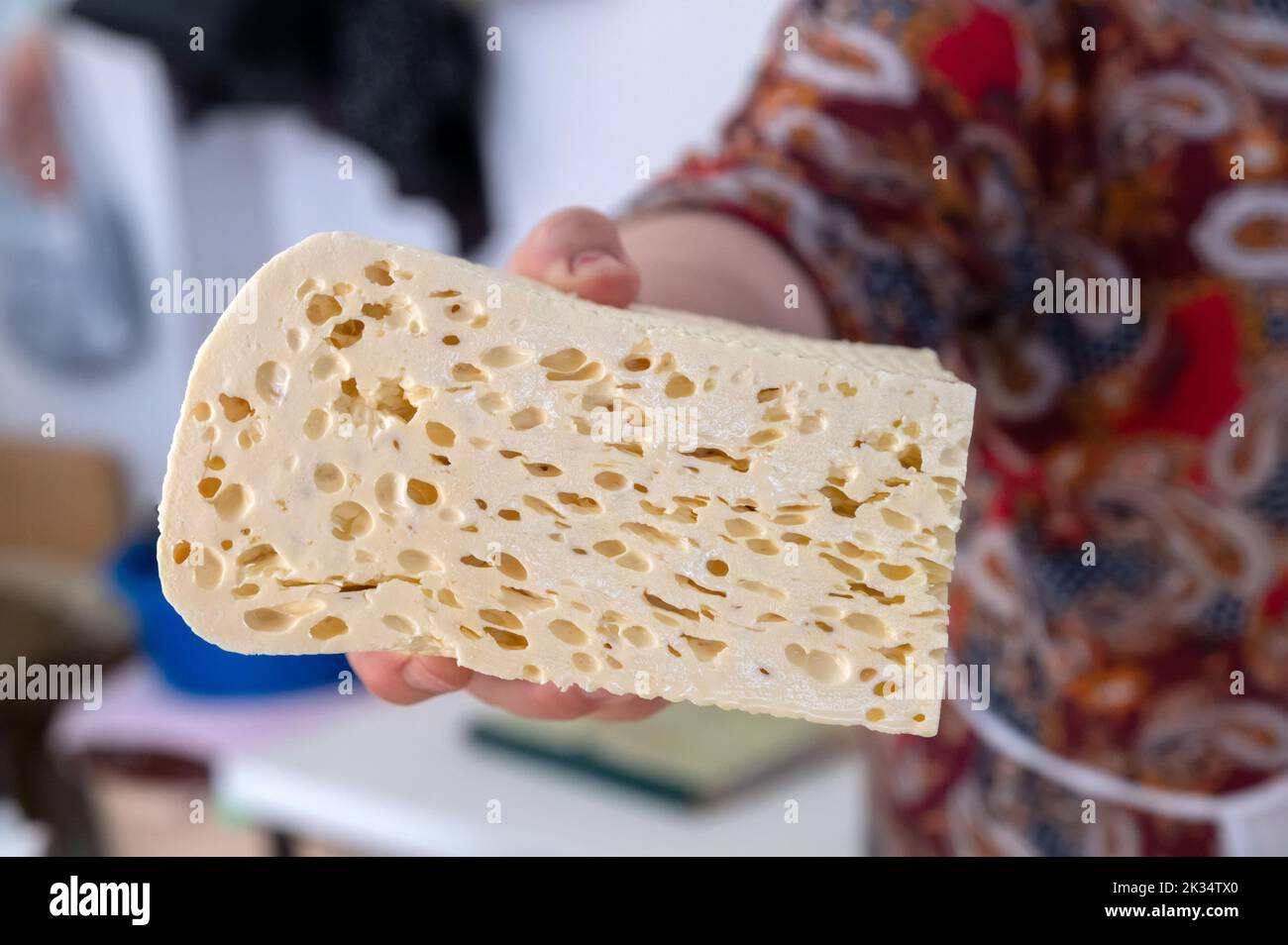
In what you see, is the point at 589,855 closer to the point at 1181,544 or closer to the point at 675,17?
the point at 1181,544

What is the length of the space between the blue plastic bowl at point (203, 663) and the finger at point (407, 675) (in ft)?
3.61

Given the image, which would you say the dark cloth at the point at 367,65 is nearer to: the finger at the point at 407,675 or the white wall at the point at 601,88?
the white wall at the point at 601,88

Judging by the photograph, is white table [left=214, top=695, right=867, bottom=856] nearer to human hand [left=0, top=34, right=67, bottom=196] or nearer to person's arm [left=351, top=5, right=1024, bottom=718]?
person's arm [left=351, top=5, right=1024, bottom=718]

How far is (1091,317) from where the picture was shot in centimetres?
91

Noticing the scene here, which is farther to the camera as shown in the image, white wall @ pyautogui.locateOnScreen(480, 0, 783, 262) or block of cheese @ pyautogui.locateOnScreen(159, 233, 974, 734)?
white wall @ pyautogui.locateOnScreen(480, 0, 783, 262)

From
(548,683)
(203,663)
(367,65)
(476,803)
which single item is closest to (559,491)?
(548,683)

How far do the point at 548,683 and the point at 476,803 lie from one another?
0.77m

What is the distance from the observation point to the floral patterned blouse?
33.4 inches

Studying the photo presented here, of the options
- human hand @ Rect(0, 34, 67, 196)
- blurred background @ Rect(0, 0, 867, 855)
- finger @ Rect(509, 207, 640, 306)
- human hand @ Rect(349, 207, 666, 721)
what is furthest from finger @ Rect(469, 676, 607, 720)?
human hand @ Rect(0, 34, 67, 196)

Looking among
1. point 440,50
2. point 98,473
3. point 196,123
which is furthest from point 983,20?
point 98,473

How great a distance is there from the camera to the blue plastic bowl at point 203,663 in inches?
66.9

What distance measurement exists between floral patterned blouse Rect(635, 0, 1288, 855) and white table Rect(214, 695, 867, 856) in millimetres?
315

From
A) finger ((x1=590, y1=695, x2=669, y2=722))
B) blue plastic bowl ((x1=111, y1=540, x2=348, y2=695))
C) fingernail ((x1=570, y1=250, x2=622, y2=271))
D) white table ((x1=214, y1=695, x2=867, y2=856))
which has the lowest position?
white table ((x1=214, y1=695, x2=867, y2=856))

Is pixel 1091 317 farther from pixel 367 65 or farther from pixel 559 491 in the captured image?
pixel 367 65
